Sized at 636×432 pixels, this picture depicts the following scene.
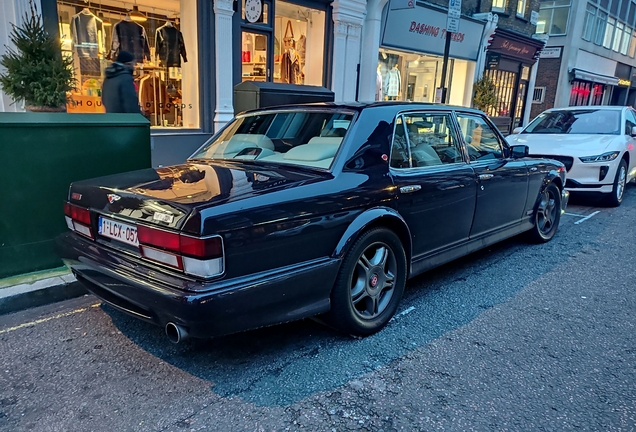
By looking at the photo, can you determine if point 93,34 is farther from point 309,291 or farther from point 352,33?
point 309,291

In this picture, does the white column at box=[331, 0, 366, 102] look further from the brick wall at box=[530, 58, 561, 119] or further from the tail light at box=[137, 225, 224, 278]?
the brick wall at box=[530, 58, 561, 119]

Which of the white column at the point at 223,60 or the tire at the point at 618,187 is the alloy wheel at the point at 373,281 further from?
the white column at the point at 223,60

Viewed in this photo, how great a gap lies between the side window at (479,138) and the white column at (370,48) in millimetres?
7414

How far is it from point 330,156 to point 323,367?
4.55 feet

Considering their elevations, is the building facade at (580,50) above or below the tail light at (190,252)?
above

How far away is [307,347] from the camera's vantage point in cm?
321

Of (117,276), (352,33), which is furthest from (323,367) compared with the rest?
(352,33)

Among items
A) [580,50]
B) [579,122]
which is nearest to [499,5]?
[579,122]

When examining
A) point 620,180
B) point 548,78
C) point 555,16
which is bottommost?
point 620,180

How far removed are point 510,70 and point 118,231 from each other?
18.7 meters

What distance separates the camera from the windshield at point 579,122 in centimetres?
853

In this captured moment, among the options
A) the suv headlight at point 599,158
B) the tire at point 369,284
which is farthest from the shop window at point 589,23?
the tire at point 369,284

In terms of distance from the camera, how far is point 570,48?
24.5 m

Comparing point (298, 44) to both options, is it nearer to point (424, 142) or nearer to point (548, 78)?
point (424, 142)
